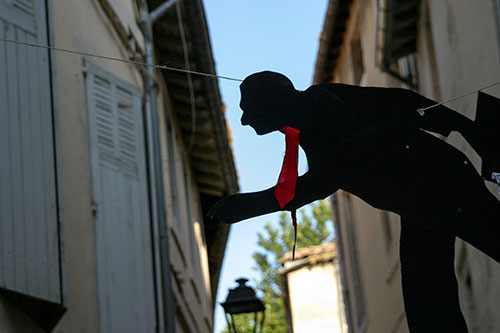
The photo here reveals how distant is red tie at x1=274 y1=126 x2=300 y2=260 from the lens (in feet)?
17.9

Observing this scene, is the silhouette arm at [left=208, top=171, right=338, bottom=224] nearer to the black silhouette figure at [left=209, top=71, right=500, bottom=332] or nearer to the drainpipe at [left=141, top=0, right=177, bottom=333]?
the black silhouette figure at [left=209, top=71, right=500, bottom=332]

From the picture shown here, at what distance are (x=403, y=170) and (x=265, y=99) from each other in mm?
797

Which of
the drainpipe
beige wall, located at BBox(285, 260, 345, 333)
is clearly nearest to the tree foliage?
beige wall, located at BBox(285, 260, 345, 333)

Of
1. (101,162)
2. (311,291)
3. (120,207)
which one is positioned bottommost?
(120,207)

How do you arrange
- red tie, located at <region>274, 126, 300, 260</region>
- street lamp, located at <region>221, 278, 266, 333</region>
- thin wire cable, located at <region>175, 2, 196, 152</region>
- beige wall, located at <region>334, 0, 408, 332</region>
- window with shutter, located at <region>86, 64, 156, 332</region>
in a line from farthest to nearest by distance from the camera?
1. beige wall, located at <region>334, 0, 408, 332</region>
2. thin wire cable, located at <region>175, 2, 196, 152</region>
3. street lamp, located at <region>221, 278, 266, 333</region>
4. window with shutter, located at <region>86, 64, 156, 332</region>
5. red tie, located at <region>274, 126, 300, 260</region>

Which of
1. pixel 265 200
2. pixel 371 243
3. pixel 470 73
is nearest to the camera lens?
pixel 265 200

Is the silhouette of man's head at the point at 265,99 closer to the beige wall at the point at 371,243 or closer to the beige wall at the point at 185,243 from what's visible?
the beige wall at the point at 185,243

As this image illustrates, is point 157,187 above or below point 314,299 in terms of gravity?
below

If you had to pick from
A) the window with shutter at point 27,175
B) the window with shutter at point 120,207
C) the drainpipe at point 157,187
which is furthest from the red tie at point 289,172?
the drainpipe at point 157,187

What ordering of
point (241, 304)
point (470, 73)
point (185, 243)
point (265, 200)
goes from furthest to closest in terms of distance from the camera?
1. point (185, 243)
2. point (241, 304)
3. point (470, 73)
4. point (265, 200)

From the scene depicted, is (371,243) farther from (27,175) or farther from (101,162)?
(27,175)

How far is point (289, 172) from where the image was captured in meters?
5.54

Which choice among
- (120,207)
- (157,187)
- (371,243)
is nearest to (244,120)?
(120,207)

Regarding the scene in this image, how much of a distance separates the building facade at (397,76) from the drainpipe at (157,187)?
8.49 ft
